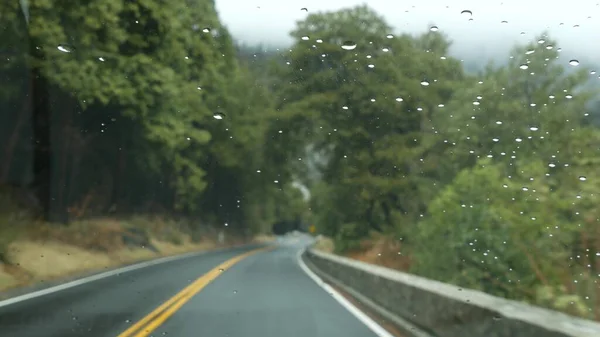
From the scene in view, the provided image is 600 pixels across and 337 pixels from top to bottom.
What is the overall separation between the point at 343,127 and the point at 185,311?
22580mm

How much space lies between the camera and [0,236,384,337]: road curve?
10.7 m

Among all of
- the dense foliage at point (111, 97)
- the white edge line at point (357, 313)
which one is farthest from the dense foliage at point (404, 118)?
the white edge line at point (357, 313)

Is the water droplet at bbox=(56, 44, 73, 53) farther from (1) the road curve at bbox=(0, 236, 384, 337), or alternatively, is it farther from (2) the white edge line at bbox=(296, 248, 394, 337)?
(2) the white edge line at bbox=(296, 248, 394, 337)

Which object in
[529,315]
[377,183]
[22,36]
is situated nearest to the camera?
[529,315]

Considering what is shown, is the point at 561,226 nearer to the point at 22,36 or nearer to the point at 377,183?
the point at 22,36

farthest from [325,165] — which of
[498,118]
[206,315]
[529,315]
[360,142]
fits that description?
[529,315]

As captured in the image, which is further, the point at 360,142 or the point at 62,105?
the point at 360,142

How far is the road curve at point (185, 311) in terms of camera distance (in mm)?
10711

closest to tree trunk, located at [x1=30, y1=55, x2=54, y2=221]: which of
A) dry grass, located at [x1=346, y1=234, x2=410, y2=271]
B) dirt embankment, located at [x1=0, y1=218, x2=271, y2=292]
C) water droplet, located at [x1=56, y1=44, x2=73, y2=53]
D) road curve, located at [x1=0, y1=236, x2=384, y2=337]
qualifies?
water droplet, located at [x1=56, y1=44, x2=73, y2=53]

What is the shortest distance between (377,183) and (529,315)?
27294 millimetres

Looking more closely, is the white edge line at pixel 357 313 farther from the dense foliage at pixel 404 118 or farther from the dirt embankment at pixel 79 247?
→ the dirt embankment at pixel 79 247

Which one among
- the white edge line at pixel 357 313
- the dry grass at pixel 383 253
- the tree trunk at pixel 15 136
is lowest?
the white edge line at pixel 357 313

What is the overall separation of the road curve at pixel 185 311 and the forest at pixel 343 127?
3659mm

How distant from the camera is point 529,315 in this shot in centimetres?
662
